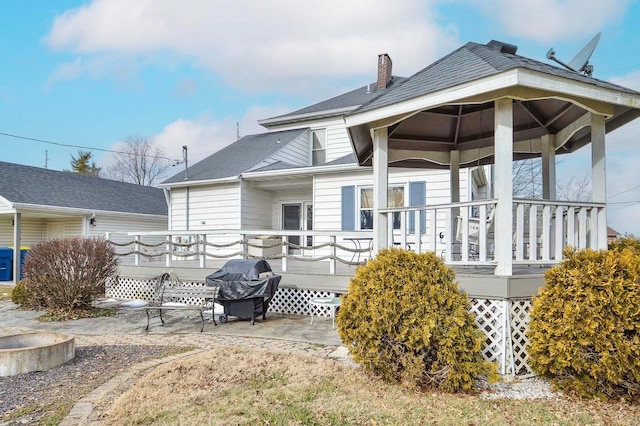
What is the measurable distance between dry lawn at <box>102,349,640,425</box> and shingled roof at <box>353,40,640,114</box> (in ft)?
10.8

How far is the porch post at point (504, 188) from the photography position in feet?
14.4

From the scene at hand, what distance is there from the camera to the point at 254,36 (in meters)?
15.4

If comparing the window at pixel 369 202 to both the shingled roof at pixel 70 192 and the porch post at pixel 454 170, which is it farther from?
the shingled roof at pixel 70 192

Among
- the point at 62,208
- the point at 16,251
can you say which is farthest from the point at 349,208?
the point at 16,251

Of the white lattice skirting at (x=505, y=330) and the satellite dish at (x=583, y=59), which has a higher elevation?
the satellite dish at (x=583, y=59)

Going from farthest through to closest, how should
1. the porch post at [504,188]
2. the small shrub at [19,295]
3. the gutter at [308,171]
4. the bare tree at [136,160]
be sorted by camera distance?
the bare tree at [136,160] < the gutter at [308,171] < the small shrub at [19,295] < the porch post at [504,188]

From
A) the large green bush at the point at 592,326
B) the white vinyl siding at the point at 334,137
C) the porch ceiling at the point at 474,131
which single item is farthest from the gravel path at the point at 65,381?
the white vinyl siding at the point at 334,137

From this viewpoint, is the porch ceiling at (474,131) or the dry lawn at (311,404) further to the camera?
the porch ceiling at (474,131)

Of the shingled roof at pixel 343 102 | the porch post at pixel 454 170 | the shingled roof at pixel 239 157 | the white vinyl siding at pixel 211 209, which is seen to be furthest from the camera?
the shingled roof at pixel 343 102

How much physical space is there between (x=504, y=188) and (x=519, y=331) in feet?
5.26

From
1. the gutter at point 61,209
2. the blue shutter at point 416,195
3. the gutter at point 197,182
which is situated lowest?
the gutter at point 61,209

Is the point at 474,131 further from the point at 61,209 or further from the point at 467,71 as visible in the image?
the point at 61,209

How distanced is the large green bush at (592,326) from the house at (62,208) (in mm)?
17017

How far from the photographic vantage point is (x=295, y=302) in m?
8.56
